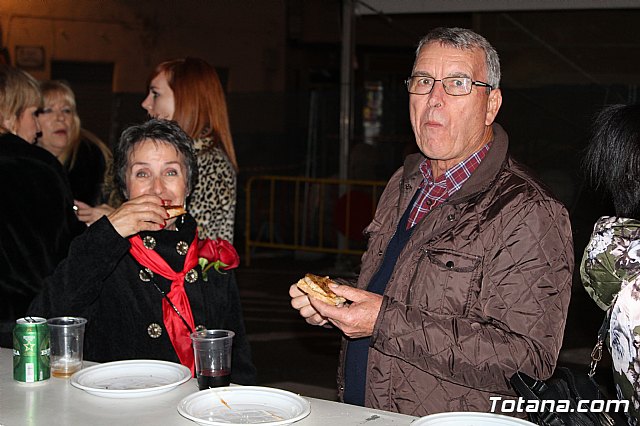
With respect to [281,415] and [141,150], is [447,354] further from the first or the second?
[141,150]

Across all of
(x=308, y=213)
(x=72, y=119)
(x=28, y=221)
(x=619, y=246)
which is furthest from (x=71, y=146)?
(x=308, y=213)

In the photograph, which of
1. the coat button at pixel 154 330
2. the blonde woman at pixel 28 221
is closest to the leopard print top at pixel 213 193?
the blonde woman at pixel 28 221

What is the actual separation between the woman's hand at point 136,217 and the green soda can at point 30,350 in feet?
1.74

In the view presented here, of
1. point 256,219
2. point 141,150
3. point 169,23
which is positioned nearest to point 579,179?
point 256,219

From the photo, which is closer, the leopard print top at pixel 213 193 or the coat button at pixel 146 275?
the coat button at pixel 146 275

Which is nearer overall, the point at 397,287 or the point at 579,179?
the point at 397,287

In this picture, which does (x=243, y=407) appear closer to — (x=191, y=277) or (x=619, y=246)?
(x=191, y=277)

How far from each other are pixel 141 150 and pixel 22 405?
1.33 meters

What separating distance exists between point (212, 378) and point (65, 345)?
23.5 inches

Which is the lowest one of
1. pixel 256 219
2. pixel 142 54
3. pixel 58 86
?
pixel 256 219

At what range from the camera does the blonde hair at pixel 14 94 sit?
4691 millimetres

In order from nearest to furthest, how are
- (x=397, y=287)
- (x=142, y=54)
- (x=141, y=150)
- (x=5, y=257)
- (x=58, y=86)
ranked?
(x=397, y=287) < (x=141, y=150) < (x=5, y=257) < (x=58, y=86) < (x=142, y=54)

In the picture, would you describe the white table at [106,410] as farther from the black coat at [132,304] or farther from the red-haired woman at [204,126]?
the red-haired woman at [204,126]

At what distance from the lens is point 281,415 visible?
2.63 metres
